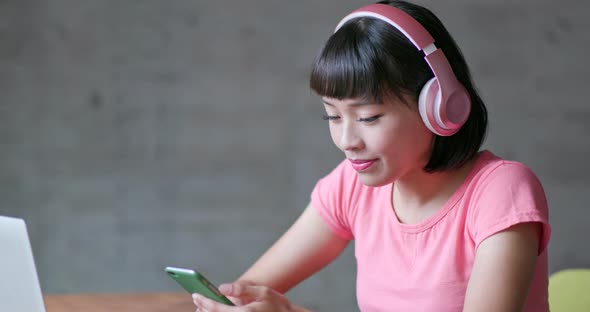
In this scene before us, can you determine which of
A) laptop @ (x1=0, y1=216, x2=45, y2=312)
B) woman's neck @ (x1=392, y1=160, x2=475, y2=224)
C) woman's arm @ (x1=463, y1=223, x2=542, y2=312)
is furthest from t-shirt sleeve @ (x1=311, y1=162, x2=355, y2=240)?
laptop @ (x1=0, y1=216, x2=45, y2=312)

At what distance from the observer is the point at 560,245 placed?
2.61 m

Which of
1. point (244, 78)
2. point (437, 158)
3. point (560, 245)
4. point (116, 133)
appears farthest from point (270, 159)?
point (437, 158)

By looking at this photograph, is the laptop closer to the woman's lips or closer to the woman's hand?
the woman's hand

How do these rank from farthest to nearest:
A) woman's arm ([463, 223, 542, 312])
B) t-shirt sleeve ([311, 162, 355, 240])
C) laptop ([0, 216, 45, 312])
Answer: t-shirt sleeve ([311, 162, 355, 240]) → woman's arm ([463, 223, 542, 312]) → laptop ([0, 216, 45, 312])

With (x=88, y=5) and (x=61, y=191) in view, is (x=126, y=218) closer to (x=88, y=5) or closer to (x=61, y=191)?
(x=61, y=191)

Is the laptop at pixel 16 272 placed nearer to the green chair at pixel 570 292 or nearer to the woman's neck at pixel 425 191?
the woman's neck at pixel 425 191

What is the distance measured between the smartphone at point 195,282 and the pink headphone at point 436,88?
16.8 inches

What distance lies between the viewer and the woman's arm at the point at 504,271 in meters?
1.17

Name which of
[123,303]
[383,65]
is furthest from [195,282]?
[383,65]

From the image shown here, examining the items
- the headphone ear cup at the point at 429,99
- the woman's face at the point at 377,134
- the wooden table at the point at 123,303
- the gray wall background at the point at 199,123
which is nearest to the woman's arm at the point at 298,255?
the wooden table at the point at 123,303

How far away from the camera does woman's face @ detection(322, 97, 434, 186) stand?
1.25m

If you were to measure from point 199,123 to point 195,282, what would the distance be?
4.75 feet

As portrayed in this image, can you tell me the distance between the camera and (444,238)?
4.45ft

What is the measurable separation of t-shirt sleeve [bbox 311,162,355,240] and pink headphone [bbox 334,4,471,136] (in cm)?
33
